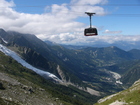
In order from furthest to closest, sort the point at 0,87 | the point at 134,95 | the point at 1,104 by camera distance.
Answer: the point at 0,87, the point at 1,104, the point at 134,95

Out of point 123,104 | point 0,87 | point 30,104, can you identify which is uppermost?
point 123,104

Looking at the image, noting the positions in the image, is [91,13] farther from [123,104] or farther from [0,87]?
[0,87]

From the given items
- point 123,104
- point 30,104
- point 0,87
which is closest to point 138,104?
point 123,104

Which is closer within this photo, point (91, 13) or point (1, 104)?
point (91, 13)

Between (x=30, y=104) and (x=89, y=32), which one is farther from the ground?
(x=89, y=32)

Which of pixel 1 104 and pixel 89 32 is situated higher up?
pixel 89 32

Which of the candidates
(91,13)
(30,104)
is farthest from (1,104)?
(91,13)

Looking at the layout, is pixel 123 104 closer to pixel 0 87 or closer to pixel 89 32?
pixel 89 32

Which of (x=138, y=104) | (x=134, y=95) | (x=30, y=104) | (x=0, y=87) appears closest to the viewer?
(x=138, y=104)

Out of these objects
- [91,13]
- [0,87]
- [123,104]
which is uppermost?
[91,13]
